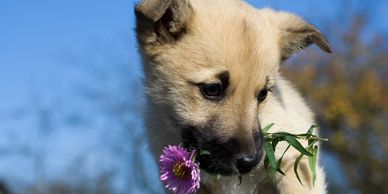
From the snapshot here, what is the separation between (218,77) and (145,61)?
88 cm

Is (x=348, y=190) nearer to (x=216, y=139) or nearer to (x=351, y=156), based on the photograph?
(x=351, y=156)

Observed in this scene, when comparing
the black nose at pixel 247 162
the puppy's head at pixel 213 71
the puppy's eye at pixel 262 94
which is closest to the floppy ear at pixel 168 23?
the puppy's head at pixel 213 71

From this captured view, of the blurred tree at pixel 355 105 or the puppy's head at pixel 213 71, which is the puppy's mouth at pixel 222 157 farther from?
the blurred tree at pixel 355 105

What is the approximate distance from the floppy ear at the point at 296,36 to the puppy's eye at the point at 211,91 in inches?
38.0

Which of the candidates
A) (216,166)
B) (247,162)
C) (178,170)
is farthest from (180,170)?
(247,162)

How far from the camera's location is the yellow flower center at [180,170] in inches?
207

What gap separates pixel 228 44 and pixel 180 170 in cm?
108

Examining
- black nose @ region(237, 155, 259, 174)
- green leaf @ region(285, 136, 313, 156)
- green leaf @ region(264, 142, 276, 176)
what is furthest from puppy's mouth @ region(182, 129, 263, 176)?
green leaf @ region(285, 136, 313, 156)

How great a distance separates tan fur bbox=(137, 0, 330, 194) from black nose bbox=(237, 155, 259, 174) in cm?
18

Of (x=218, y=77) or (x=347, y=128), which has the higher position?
(x=347, y=128)

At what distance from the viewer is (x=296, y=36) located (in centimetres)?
646

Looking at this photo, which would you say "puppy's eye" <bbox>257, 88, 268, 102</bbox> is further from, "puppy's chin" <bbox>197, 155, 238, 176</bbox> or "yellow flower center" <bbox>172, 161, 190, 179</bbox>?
"yellow flower center" <bbox>172, 161, 190, 179</bbox>

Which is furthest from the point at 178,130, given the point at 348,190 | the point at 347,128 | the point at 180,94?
the point at 347,128

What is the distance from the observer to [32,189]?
42812 millimetres
